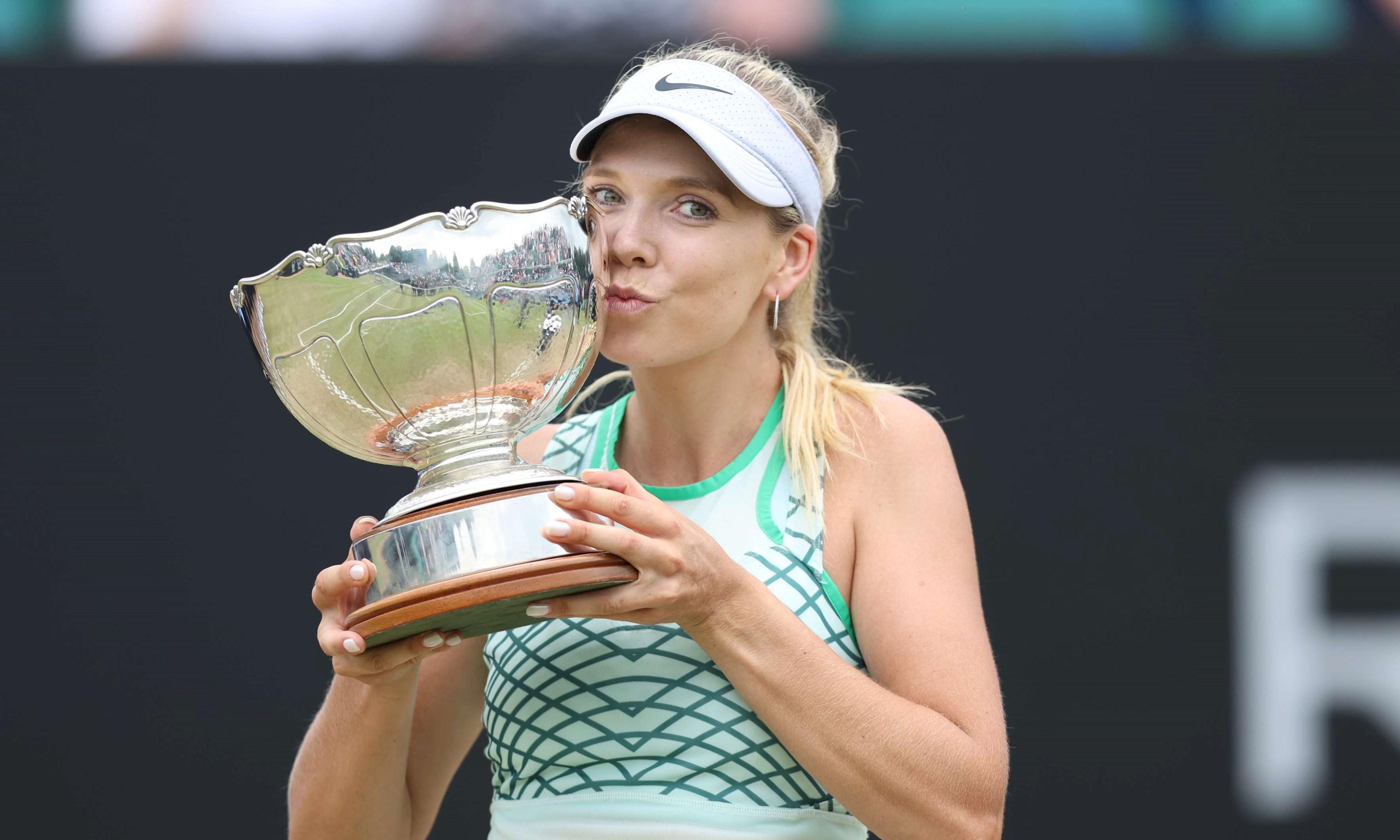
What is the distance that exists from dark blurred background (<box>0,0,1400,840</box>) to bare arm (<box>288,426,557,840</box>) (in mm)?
958

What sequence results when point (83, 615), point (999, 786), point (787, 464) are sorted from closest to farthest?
point (999, 786)
point (787, 464)
point (83, 615)

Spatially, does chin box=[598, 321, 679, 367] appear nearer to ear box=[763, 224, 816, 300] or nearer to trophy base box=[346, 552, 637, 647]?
ear box=[763, 224, 816, 300]

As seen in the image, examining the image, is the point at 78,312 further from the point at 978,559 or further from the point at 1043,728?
the point at 1043,728

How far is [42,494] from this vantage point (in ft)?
7.73

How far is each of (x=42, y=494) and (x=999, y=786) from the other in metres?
1.76

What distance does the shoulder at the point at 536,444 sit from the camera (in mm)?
1493

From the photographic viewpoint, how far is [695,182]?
1.25 meters

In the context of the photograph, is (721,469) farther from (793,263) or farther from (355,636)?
(355,636)

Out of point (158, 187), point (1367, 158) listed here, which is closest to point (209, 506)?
point (158, 187)

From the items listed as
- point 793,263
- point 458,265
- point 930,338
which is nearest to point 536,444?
point 793,263

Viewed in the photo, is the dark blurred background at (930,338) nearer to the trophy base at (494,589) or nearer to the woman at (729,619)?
the woman at (729,619)

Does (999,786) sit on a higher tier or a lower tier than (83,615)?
lower

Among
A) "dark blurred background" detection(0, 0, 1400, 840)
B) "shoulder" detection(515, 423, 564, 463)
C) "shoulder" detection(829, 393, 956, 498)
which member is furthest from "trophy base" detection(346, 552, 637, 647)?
"dark blurred background" detection(0, 0, 1400, 840)

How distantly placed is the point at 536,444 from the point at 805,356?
11.8 inches
